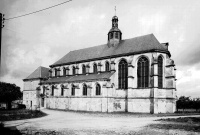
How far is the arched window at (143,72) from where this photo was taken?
31.7 m

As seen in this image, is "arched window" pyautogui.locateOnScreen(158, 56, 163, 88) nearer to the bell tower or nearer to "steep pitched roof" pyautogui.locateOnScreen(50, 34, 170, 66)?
"steep pitched roof" pyautogui.locateOnScreen(50, 34, 170, 66)

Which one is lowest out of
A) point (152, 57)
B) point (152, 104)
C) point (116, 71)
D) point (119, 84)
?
point (152, 104)

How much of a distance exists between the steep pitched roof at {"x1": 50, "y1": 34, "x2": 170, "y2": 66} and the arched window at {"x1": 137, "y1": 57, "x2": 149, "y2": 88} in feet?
6.30

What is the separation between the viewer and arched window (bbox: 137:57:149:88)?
3167 cm

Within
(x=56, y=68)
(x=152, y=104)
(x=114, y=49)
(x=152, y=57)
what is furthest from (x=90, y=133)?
(x=56, y=68)

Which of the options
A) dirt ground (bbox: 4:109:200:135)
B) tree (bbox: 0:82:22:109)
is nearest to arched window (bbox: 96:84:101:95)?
dirt ground (bbox: 4:109:200:135)

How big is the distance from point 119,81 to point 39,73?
2254 centimetres

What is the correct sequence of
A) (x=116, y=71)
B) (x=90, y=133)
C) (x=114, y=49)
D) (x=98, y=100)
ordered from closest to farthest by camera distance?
(x=90, y=133) < (x=98, y=100) < (x=116, y=71) < (x=114, y=49)

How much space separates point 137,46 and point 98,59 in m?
8.60

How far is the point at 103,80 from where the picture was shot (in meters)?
33.0

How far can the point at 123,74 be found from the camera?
34344 mm

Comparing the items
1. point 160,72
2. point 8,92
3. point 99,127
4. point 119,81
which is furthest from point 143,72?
point 8,92

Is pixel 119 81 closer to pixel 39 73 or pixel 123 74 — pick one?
pixel 123 74

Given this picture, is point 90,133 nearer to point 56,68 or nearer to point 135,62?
point 135,62
